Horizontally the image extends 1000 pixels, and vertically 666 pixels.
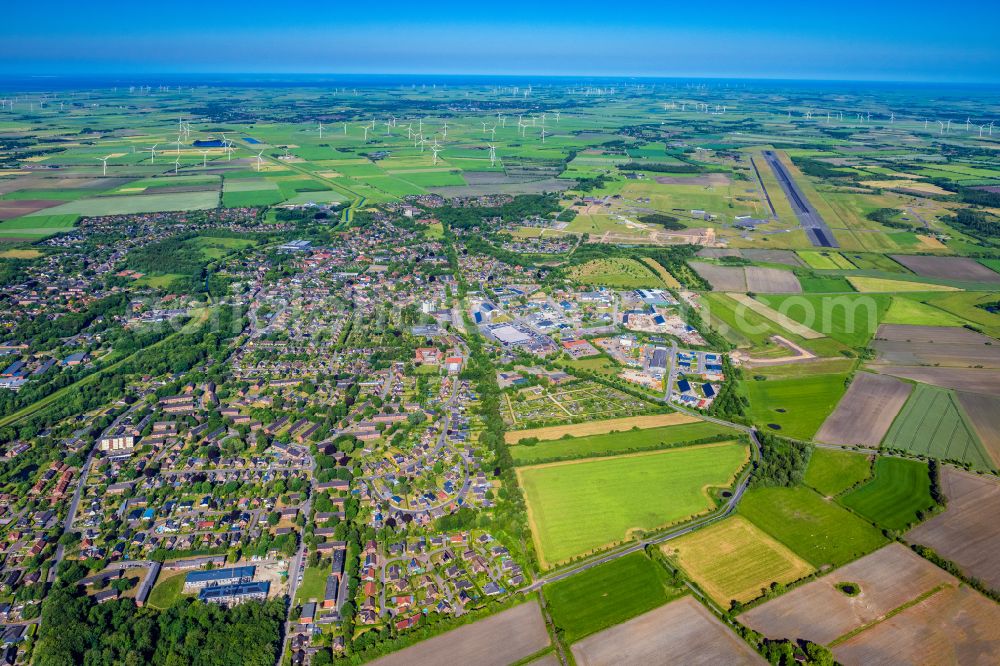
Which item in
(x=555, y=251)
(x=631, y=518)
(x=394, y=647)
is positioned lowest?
(x=394, y=647)

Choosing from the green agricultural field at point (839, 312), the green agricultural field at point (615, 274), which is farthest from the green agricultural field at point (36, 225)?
the green agricultural field at point (839, 312)

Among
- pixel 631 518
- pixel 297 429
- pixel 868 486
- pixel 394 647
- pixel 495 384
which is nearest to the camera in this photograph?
pixel 394 647

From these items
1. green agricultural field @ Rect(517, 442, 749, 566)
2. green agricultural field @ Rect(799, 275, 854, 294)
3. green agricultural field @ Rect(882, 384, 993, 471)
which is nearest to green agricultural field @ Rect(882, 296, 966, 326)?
green agricultural field @ Rect(799, 275, 854, 294)

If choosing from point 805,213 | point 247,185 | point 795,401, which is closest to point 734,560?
point 795,401

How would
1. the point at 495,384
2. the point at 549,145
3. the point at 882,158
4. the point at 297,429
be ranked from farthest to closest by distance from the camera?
the point at 549,145 → the point at 882,158 → the point at 495,384 → the point at 297,429

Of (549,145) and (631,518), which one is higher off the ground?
(549,145)

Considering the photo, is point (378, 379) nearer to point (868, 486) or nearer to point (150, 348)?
point (150, 348)

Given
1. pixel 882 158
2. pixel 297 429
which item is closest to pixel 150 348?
pixel 297 429

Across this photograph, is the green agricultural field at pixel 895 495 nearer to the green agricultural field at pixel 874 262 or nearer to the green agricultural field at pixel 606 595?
the green agricultural field at pixel 606 595
